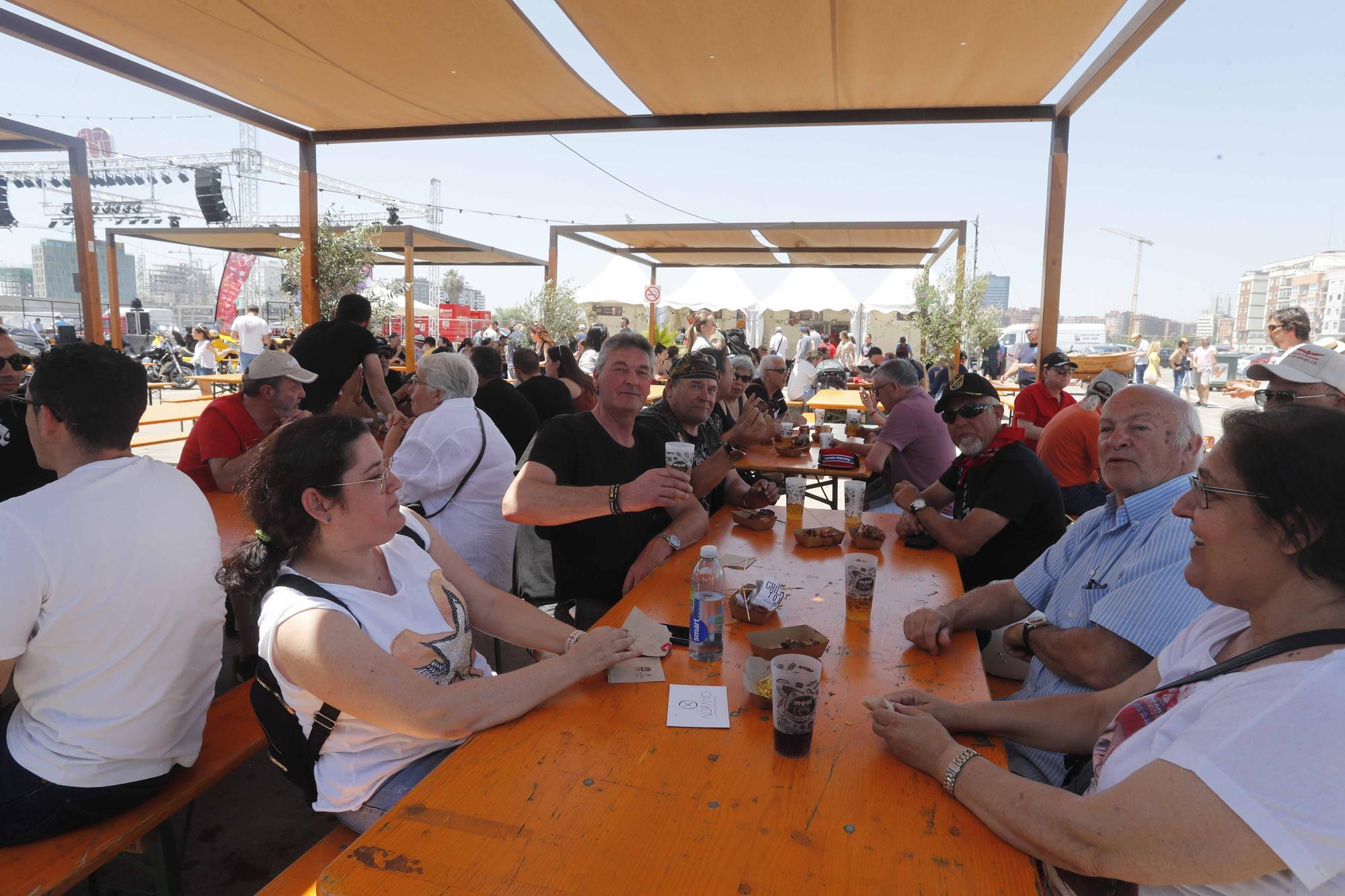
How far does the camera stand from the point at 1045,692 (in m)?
2.06

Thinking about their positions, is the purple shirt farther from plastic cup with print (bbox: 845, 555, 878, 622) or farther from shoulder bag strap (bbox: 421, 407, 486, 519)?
plastic cup with print (bbox: 845, 555, 878, 622)

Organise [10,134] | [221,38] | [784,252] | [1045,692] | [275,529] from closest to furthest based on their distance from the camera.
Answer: [275,529] < [1045,692] < [221,38] < [10,134] < [784,252]

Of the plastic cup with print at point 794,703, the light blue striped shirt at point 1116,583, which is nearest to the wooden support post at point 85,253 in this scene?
the plastic cup with print at point 794,703

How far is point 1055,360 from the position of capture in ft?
19.5

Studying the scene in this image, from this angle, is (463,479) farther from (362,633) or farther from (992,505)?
(992,505)

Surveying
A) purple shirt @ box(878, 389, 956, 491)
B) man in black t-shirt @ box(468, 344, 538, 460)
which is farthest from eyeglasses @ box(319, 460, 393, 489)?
purple shirt @ box(878, 389, 956, 491)

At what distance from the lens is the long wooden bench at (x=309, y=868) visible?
143 centimetres

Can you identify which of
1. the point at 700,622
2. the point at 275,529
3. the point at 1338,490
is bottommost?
the point at 700,622

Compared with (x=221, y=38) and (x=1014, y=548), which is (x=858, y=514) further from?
(x=221, y=38)

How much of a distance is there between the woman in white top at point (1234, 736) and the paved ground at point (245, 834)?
84.9 inches

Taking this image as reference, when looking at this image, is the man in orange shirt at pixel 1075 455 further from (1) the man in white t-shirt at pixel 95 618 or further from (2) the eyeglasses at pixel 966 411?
(1) the man in white t-shirt at pixel 95 618

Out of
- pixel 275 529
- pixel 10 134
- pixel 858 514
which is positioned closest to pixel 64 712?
pixel 275 529

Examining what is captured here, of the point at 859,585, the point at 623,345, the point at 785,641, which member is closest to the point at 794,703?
the point at 785,641

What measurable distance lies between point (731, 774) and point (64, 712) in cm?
151
